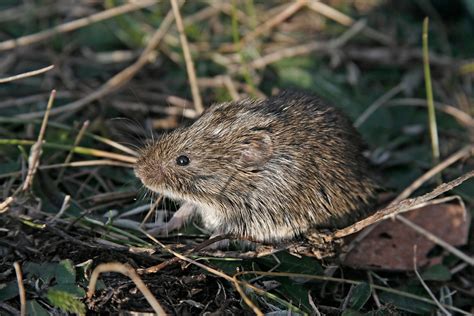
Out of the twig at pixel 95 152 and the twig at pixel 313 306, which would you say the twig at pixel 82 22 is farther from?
the twig at pixel 313 306

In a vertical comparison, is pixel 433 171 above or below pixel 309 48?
below

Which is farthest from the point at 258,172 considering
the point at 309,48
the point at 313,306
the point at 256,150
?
the point at 309,48

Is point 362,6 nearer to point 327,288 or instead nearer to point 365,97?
point 365,97

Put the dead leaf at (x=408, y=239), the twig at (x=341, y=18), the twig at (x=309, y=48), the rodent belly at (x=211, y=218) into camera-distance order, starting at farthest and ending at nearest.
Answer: the twig at (x=341, y=18) → the twig at (x=309, y=48) → the dead leaf at (x=408, y=239) → the rodent belly at (x=211, y=218)

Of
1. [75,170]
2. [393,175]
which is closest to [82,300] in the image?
[75,170]

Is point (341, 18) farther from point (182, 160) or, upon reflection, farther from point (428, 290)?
point (428, 290)

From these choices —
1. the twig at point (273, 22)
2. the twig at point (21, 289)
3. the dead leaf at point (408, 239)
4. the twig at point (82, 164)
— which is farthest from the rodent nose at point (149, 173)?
the twig at point (273, 22)

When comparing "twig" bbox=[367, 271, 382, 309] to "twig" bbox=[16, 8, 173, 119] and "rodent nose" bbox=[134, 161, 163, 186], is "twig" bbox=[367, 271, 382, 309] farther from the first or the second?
"twig" bbox=[16, 8, 173, 119]
